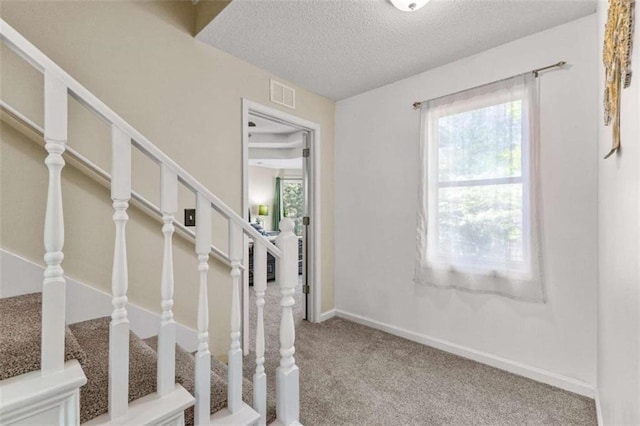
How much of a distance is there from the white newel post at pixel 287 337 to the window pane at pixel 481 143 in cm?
161

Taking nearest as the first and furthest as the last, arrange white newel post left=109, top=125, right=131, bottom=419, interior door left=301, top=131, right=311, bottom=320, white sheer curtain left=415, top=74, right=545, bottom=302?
1. white newel post left=109, top=125, right=131, bottom=419
2. white sheer curtain left=415, top=74, right=545, bottom=302
3. interior door left=301, top=131, right=311, bottom=320

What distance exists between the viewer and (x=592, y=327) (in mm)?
1825

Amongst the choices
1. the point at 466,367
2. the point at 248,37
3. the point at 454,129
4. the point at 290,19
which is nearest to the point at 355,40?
the point at 290,19

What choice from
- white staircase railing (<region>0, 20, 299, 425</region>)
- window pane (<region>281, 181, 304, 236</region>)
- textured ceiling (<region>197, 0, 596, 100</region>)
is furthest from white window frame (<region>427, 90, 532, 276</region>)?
window pane (<region>281, 181, 304, 236</region>)

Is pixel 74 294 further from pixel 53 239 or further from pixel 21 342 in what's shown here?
pixel 53 239

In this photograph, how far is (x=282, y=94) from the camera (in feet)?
8.70

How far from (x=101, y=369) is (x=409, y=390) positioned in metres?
1.72

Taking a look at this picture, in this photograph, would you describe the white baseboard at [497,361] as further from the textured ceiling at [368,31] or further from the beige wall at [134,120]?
the textured ceiling at [368,31]

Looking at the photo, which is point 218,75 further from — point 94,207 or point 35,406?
point 35,406

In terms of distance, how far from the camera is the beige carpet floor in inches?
65.5

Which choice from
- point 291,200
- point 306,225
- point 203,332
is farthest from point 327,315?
point 291,200

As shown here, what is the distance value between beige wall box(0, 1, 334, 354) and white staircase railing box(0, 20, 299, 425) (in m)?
0.25

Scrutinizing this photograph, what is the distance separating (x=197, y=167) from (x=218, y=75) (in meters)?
0.73

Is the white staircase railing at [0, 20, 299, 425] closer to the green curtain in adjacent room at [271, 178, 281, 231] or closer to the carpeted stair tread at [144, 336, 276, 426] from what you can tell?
the carpeted stair tread at [144, 336, 276, 426]
